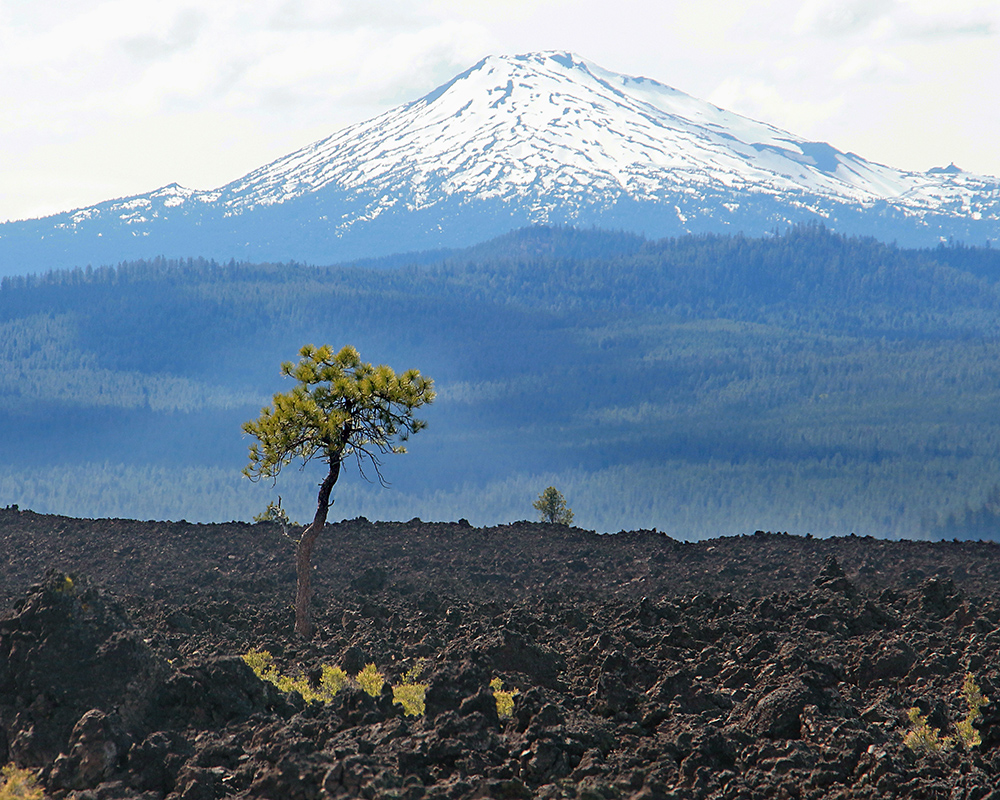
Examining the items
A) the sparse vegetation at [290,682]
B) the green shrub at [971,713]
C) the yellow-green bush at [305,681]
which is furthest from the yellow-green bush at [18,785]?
the green shrub at [971,713]

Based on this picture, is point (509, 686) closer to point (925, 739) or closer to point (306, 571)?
point (925, 739)

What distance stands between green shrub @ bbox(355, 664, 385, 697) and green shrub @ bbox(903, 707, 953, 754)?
707 centimetres

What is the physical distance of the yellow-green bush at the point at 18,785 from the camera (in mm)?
12156

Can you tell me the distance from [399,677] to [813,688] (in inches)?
244

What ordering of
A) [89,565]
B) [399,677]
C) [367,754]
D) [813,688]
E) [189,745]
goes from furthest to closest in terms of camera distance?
[89,565] → [399,677] → [813,688] → [189,745] → [367,754]

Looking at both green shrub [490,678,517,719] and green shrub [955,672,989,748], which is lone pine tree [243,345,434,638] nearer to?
green shrub [490,678,517,719]

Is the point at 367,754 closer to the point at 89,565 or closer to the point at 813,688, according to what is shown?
the point at 813,688

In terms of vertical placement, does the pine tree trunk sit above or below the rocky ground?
above

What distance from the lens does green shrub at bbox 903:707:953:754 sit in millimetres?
12844

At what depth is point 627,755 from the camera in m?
12.2

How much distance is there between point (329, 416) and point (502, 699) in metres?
6.62

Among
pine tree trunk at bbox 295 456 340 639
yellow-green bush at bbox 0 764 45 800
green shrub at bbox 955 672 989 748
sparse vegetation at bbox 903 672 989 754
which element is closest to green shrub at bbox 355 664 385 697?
pine tree trunk at bbox 295 456 340 639

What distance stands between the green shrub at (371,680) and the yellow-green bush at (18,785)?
16.4 feet

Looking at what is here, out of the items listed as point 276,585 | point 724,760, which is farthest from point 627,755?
point 276,585
